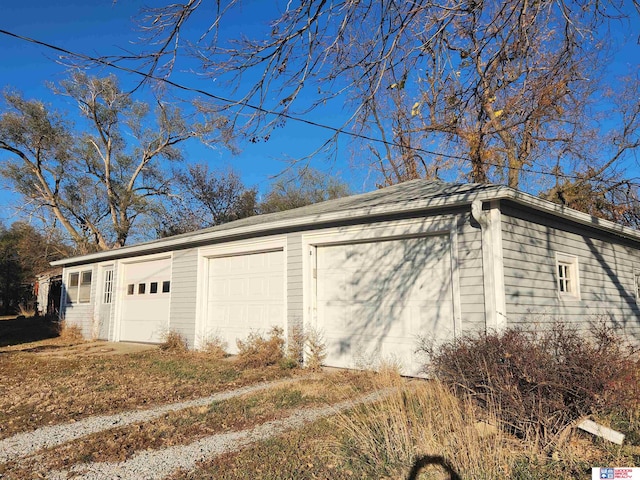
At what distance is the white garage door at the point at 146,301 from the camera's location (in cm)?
1194

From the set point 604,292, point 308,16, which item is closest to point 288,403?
point 308,16

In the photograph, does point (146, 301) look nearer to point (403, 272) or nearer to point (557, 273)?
point (403, 272)

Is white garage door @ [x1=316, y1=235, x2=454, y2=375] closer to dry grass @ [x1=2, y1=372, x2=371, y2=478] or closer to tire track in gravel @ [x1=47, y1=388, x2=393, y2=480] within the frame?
dry grass @ [x1=2, y1=372, x2=371, y2=478]

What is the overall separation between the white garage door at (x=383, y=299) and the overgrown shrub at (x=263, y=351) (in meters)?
0.89

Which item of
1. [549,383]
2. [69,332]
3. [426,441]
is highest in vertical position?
[549,383]

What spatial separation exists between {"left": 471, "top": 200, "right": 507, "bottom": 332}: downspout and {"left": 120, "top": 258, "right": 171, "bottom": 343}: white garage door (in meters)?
8.14

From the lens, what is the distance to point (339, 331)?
825 centimetres

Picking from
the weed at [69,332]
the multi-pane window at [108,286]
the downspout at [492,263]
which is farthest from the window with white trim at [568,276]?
the weed at [69,332]

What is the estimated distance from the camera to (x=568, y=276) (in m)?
8.04

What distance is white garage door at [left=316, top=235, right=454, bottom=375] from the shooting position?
7.11 m

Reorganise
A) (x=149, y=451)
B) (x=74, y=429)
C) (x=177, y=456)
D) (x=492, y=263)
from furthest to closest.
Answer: (x=492, y=263)
(x=74, y=429)
(x=149, y=451)
(x=177, y=456)

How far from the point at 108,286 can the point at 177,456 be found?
454 inches

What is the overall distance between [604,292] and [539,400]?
618 cm

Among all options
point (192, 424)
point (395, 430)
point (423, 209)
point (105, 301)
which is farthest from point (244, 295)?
point (105, 301)
